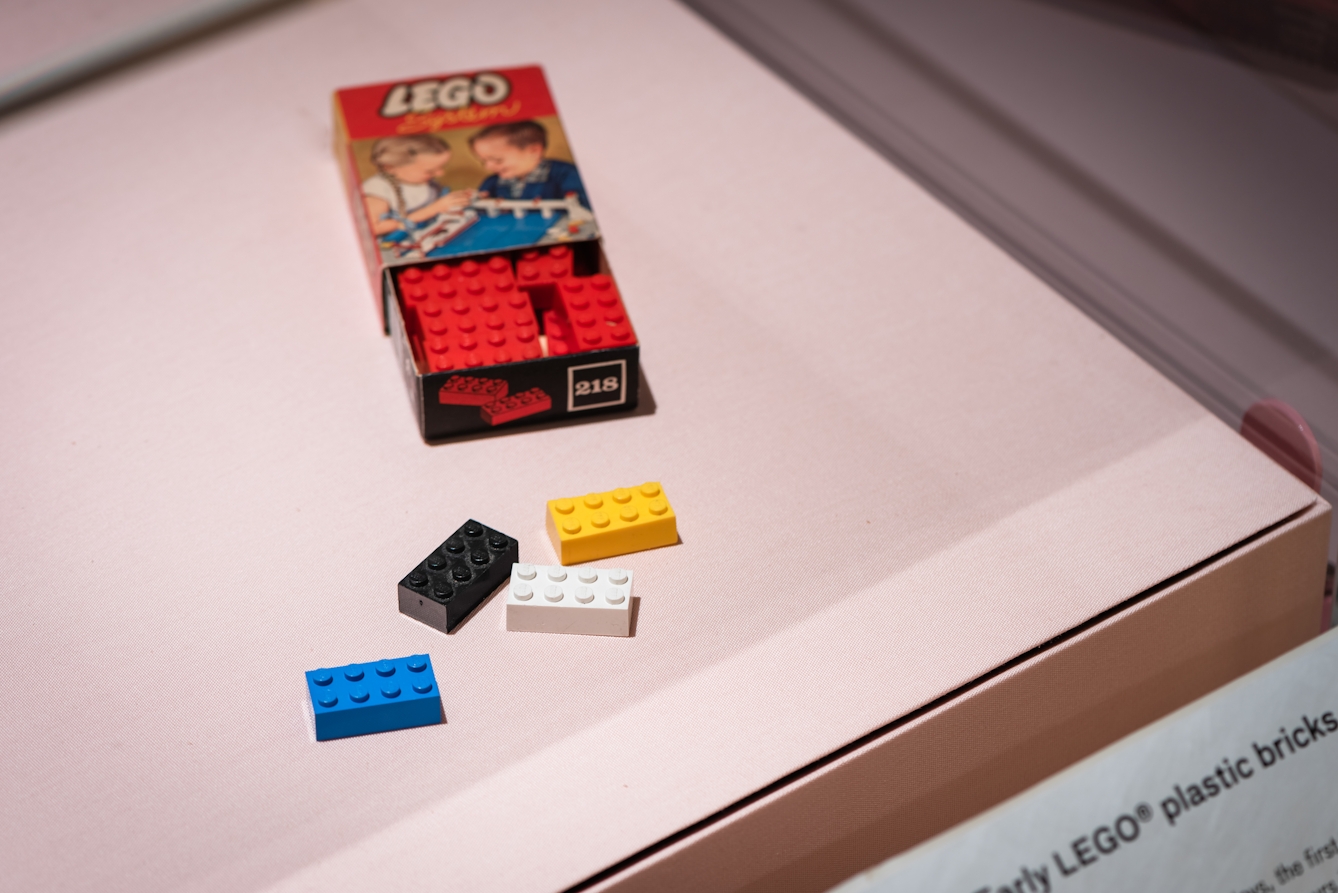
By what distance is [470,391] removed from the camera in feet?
5.71

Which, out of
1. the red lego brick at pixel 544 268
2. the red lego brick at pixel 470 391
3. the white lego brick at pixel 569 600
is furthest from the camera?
the red lego brick at pixel 544 268

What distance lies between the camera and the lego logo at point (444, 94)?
A: 2.08m

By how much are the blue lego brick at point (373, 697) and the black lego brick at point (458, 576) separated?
85 millimetres

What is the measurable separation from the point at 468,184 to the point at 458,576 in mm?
648

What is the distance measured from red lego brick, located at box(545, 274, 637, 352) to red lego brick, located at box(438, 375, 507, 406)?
118 mm

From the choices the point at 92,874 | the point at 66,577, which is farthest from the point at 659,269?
the point at 92,874

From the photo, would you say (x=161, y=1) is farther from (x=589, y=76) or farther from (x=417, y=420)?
(x=417, y=420)

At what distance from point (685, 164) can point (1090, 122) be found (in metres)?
0.66

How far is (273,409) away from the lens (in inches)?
73.1

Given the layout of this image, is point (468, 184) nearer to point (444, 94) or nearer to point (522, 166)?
point (522, 166)

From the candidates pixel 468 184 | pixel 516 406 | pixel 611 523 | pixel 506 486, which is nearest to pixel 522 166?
pixel 468 184

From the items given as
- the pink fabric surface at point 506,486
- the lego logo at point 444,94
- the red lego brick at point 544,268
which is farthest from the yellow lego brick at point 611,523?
the lego logo at point 444,94

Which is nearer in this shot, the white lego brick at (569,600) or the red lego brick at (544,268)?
the white lego brick at (569,600)

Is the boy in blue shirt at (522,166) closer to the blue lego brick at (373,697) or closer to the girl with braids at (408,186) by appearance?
the girl with braids at (408,186)
